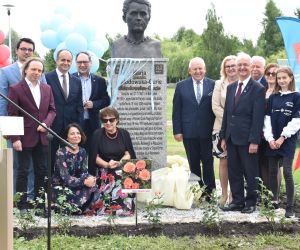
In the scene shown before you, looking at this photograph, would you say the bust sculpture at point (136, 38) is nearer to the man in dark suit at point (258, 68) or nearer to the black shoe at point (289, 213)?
the man in dark suit at point (258, 68)

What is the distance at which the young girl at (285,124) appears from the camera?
229 inches

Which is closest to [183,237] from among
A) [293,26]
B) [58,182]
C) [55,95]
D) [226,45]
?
[58,182]

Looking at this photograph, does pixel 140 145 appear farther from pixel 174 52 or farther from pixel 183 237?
pixel 174 52

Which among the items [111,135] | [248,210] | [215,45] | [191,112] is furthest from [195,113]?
[215,45]

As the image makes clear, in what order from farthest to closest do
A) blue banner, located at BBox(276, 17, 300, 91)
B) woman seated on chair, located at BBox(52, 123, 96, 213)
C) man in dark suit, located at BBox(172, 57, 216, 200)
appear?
blue banner, located at BBox(276, 17, 300, 91)
man in dark suit, located at BBox(172, 57, 216, 200)
woman seated on chair, located at BBox(52, 123, 96, 213)

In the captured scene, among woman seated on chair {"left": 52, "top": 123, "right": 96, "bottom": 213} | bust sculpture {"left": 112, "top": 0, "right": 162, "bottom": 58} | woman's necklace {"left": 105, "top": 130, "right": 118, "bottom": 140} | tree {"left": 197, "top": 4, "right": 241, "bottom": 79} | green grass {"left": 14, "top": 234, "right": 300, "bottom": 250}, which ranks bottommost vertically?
green grass {"left": 14, "top": 234, "right": 300, "bottom": 250}

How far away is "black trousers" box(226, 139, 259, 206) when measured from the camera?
6.09 m

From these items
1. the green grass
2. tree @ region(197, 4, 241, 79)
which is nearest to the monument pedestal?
the green grass

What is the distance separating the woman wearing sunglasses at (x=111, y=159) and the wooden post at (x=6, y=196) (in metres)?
3.16

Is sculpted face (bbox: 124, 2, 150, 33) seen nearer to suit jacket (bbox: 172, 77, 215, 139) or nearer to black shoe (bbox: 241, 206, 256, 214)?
suit jacket (bbox: 172, 77, 215, 139)

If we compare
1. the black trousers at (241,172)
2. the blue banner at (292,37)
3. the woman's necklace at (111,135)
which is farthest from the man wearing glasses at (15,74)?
the blue banner at (292,37)

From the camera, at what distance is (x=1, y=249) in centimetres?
282

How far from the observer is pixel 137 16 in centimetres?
676

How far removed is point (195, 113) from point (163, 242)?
7.02 ft
